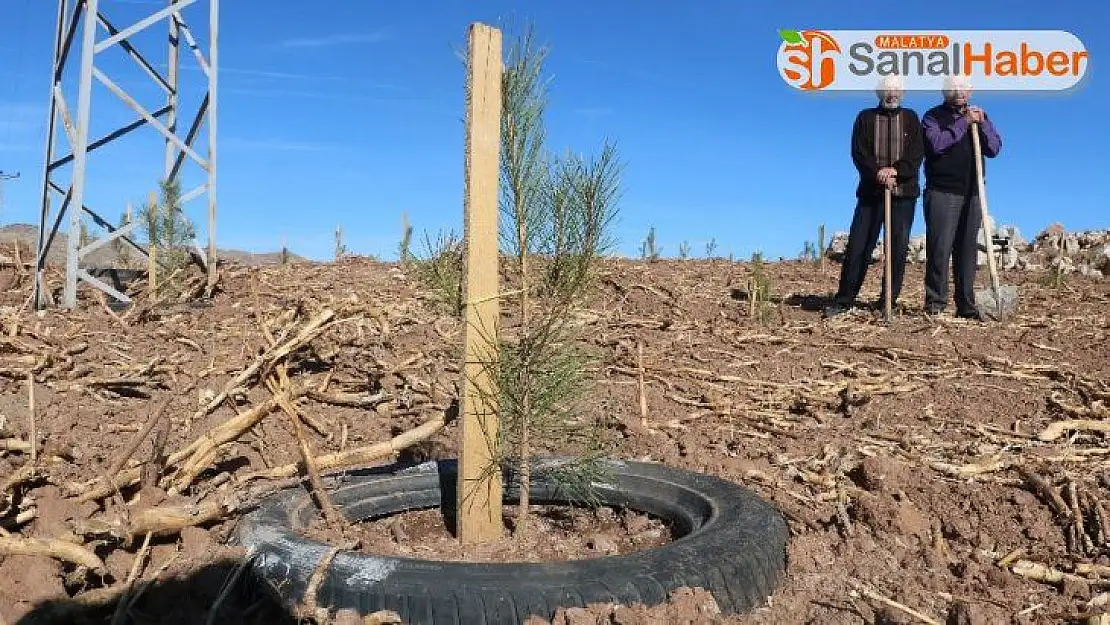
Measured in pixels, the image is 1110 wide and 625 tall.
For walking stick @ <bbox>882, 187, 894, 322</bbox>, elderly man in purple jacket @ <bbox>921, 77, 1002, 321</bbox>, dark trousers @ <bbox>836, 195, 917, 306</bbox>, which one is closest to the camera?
walking stick @ <bbox>882, 187, 894, 322</bbox>

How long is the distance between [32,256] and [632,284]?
7.91 metres

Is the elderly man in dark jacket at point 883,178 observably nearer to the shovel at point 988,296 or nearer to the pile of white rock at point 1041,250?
the shovel at point 988,296

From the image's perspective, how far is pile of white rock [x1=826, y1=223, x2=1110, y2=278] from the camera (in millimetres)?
14119

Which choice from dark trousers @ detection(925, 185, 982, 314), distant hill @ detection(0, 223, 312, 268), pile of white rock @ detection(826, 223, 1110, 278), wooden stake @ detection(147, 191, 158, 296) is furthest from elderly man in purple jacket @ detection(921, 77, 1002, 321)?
distant hill @ detection(0, 223, 312, 268)

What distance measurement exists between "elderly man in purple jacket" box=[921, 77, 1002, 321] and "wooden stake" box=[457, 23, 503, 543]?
6838 millimetres

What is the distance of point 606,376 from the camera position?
18.8ft

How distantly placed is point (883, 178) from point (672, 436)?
4.86 meters

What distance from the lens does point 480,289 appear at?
2.92 metres

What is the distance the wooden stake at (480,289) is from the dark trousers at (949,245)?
684 centimetres

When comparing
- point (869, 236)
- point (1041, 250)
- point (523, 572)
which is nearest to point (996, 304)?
point (869, 236)

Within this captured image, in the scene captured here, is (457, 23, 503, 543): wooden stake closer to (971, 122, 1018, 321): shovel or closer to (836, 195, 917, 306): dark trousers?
(836, 195, 917, 306): dark trousers

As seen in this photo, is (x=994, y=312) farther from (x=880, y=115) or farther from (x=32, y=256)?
(x=32, y=256)

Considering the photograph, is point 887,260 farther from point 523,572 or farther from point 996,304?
point 523,572

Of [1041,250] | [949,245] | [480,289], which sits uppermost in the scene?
[1041,250]
